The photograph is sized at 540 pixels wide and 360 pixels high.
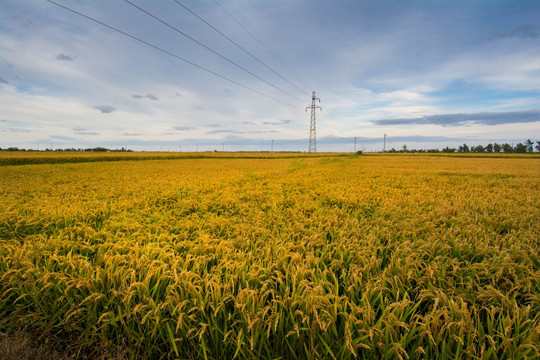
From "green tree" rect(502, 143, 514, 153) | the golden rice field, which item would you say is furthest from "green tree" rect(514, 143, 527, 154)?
the golden rice field

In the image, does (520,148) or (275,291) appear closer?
(275,291)

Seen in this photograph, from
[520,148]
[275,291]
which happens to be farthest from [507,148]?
[275,291]

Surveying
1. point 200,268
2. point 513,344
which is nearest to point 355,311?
point 513,344

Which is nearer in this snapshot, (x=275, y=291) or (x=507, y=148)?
(x=275, y=291)

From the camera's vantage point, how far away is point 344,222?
339cm

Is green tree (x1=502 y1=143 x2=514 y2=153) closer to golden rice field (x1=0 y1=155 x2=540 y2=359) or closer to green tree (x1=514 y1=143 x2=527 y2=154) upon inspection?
green tree (x1=514 y1=143 x2=527 y2=154)

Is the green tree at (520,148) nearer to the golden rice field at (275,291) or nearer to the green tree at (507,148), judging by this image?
the green tree at (507,148)

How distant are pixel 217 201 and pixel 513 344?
4.24 meters

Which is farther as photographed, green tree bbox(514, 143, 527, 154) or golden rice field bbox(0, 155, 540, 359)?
green tree bbox(514, 143, 527, 154)

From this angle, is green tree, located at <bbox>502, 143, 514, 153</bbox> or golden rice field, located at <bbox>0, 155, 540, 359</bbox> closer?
golden rice field, located at <bbox>0, 155, 540, 359</bbox>

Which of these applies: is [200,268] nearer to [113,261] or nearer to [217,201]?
[113,261]

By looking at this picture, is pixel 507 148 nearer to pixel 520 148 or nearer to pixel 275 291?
pixel 520 148

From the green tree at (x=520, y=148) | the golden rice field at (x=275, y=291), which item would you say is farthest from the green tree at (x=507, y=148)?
the golden rice field at (x=275, y=291)

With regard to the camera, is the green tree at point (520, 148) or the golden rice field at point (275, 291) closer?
the golden rice field at point (275, 291)
